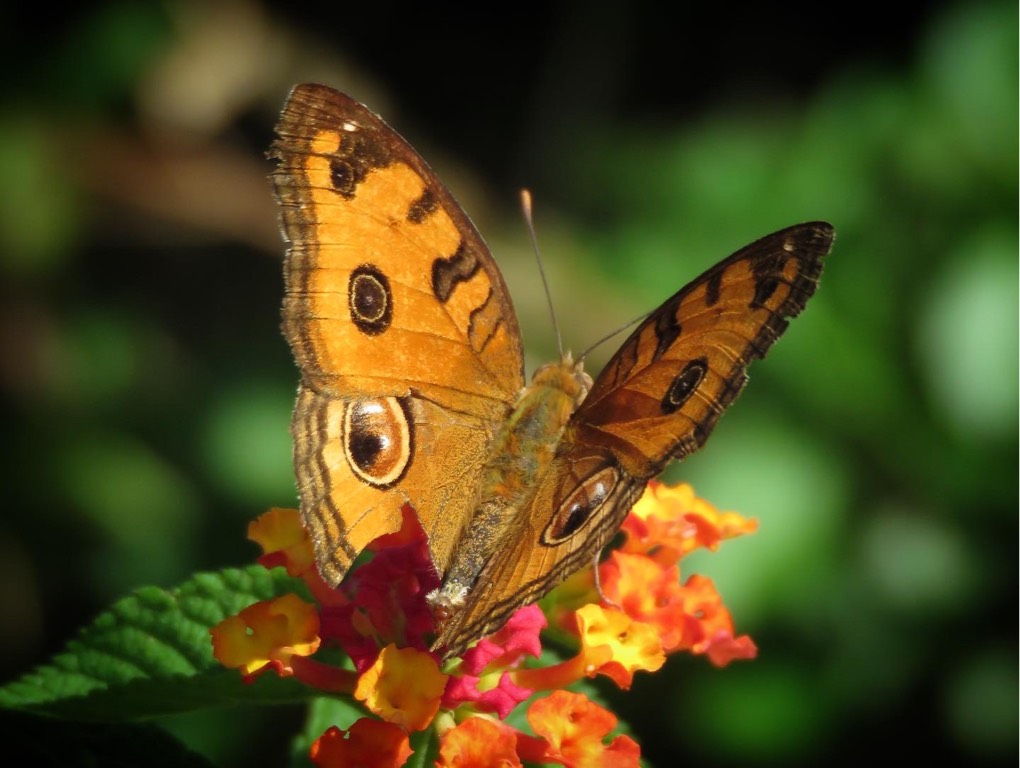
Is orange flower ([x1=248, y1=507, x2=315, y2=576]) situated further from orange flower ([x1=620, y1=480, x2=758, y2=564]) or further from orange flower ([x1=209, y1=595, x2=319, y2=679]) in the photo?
orange flower ([x1=620, y1=480, x2=758, y2=564])

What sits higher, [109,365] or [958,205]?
[958,205]

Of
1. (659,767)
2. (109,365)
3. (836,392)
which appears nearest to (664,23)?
(836,392)

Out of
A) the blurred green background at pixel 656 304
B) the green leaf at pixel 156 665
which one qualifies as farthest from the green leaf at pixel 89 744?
the blurred green background at pixel 656 304

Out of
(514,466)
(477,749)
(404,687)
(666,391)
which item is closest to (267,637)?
(404,687)

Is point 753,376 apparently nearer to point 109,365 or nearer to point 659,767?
point 659,767

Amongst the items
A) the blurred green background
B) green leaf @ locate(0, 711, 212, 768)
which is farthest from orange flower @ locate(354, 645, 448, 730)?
the blurred green background

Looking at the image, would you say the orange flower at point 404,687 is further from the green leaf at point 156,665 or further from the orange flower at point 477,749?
the green leaf at point 156,665
